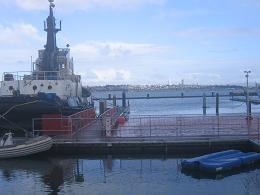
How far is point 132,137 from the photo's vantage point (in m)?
24.9

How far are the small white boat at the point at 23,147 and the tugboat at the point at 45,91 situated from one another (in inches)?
130

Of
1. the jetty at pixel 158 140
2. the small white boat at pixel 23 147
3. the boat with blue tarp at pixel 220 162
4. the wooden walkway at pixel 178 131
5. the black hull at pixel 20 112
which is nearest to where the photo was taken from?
the boat with blue tarp at pixel 220 162

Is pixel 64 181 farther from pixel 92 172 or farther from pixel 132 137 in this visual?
pixel 132 137

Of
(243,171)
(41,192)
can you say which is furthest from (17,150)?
(243,171)

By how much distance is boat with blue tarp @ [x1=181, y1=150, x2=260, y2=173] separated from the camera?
62.5 ft

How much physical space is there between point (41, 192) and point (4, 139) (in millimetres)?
7386

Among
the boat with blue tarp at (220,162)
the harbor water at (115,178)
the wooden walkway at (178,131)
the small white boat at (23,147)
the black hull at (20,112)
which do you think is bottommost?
the harbor water at (115,178)

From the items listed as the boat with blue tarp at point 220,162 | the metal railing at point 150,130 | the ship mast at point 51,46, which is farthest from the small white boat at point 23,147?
the ship mast at point 51,46

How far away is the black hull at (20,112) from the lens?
87.7 ft

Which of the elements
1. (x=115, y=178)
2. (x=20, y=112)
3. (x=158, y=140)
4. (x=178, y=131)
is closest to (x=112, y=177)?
(x=115, y=178)

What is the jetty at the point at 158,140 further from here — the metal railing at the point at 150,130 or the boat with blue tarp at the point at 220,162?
the boat with blue tarp at the point at 220,162

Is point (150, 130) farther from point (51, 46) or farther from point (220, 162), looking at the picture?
point (51, 46)

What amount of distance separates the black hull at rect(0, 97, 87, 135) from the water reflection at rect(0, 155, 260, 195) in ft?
15.2

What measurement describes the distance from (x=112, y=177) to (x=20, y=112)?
392 inches
